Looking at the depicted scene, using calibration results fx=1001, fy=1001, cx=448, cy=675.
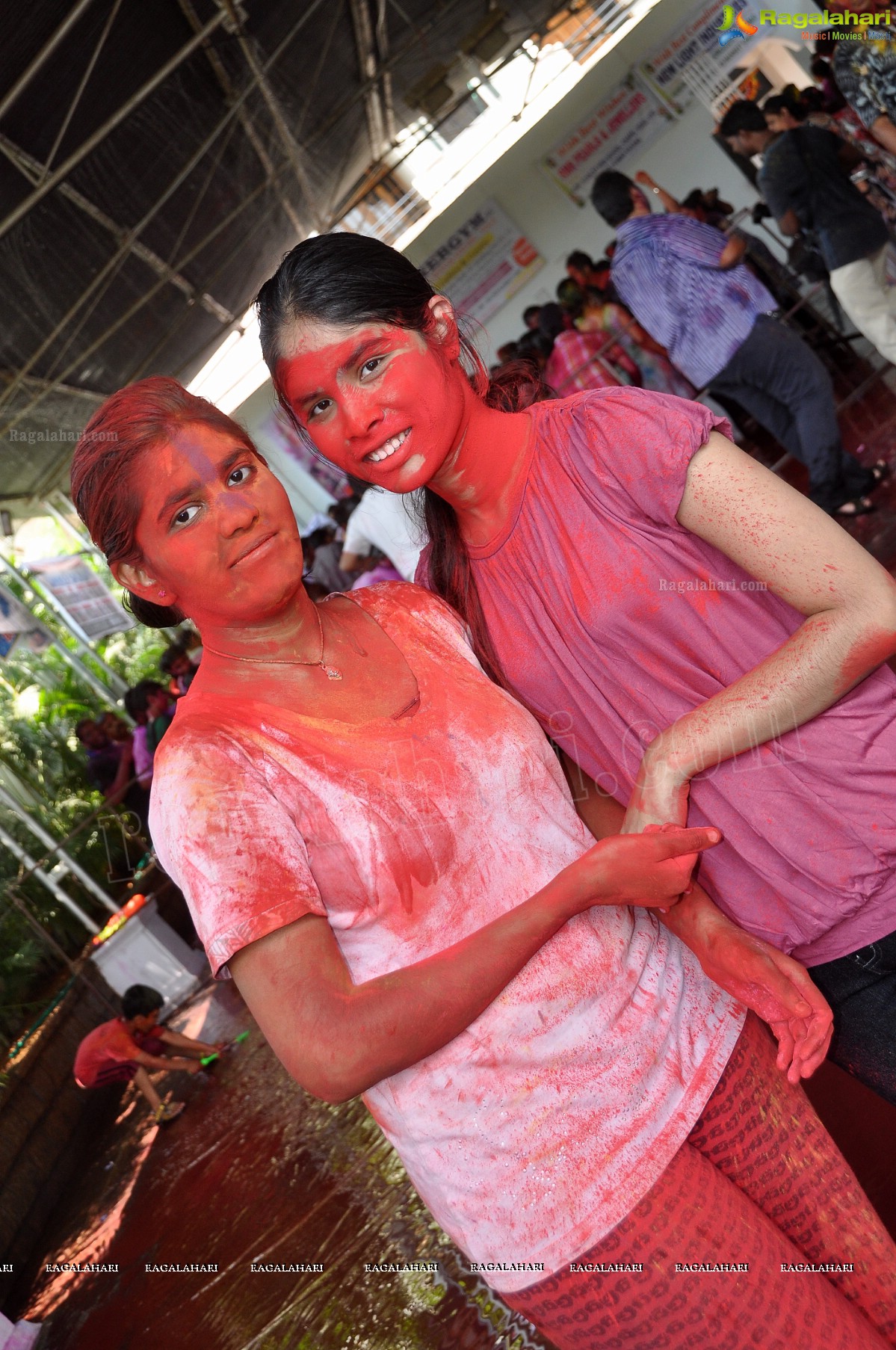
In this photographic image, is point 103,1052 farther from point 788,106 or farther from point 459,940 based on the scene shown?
point 788,106

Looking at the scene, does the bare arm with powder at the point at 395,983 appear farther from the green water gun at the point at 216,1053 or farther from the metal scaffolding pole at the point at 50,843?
the metal scaffolding pole at the point at 50,843

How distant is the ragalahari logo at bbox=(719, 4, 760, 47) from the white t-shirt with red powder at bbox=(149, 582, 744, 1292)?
8450 mm

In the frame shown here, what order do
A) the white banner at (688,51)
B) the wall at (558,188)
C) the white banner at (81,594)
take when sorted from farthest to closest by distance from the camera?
1. the wall at (558,188)
2. the white banner at (688,51)
3. the white banner at (81,594)

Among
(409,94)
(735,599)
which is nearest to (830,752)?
(735,599)

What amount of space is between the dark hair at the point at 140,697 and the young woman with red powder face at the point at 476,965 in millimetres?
6199

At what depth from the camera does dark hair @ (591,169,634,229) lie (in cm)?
594

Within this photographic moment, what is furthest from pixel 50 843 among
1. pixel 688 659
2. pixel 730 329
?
pixel 688 659

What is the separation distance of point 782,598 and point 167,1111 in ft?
16.0

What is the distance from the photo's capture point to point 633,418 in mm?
1464

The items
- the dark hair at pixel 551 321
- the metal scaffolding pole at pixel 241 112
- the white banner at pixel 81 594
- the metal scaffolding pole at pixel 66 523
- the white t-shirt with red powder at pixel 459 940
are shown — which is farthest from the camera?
the metal scaffolding pole at pixel 66 523

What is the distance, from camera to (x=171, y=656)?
830 centimetres

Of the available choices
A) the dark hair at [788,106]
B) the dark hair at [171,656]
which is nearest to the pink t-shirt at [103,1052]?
the dark hair at [171,656]

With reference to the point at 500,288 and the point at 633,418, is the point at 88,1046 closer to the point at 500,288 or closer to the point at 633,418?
the point at 633,418

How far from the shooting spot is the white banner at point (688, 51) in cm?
788
